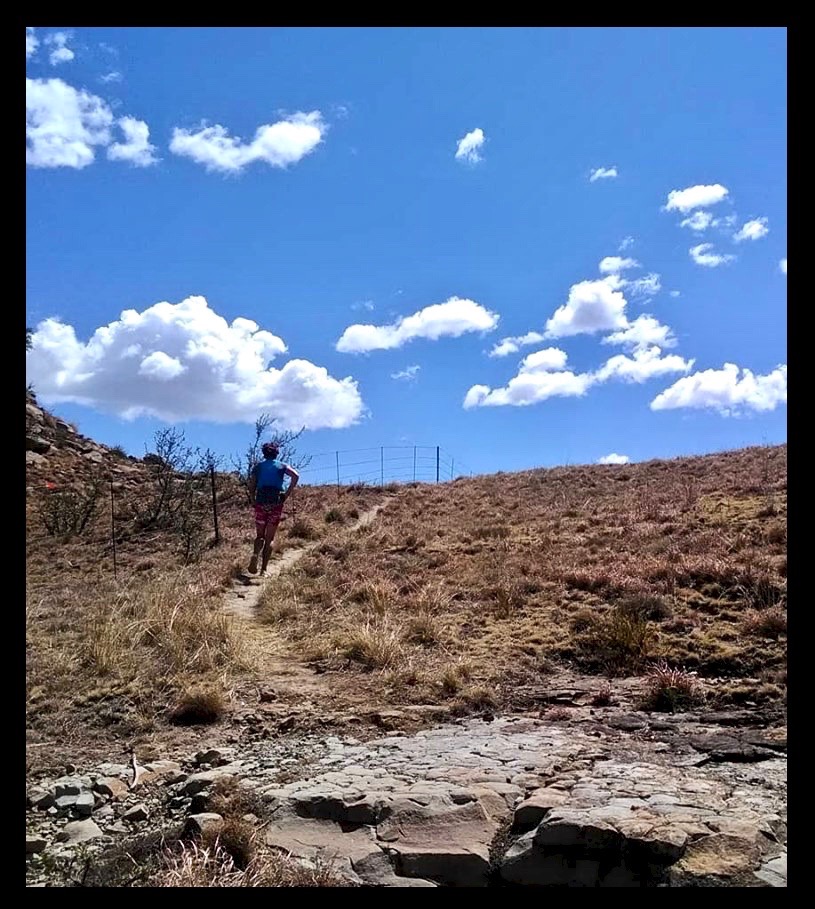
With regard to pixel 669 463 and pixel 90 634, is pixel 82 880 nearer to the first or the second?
pixel 90 634

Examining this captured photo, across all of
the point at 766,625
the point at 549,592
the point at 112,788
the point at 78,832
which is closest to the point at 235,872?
the point at 78,832

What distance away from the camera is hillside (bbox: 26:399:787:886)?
14.5 ft

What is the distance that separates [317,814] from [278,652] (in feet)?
13.4

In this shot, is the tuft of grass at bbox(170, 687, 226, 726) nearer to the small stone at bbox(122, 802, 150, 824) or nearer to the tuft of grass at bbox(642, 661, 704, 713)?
the small stone at bbox(122, 802, 150, 824)

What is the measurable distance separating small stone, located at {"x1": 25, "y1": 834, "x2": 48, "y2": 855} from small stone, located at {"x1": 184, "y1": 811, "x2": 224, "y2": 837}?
2.73ft

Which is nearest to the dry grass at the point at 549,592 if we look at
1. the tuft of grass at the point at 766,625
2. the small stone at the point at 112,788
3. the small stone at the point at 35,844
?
the tuft of grass at the point at 766,625

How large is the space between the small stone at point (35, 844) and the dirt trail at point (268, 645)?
2841 mm

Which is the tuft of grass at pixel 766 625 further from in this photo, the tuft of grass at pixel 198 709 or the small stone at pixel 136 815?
the small stone at pixel 136 815

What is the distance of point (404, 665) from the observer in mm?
7254

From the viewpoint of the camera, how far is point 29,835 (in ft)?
13.4

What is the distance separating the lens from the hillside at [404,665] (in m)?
4.41

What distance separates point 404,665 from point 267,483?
5.78m

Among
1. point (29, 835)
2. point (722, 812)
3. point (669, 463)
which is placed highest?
point (669, 463)
